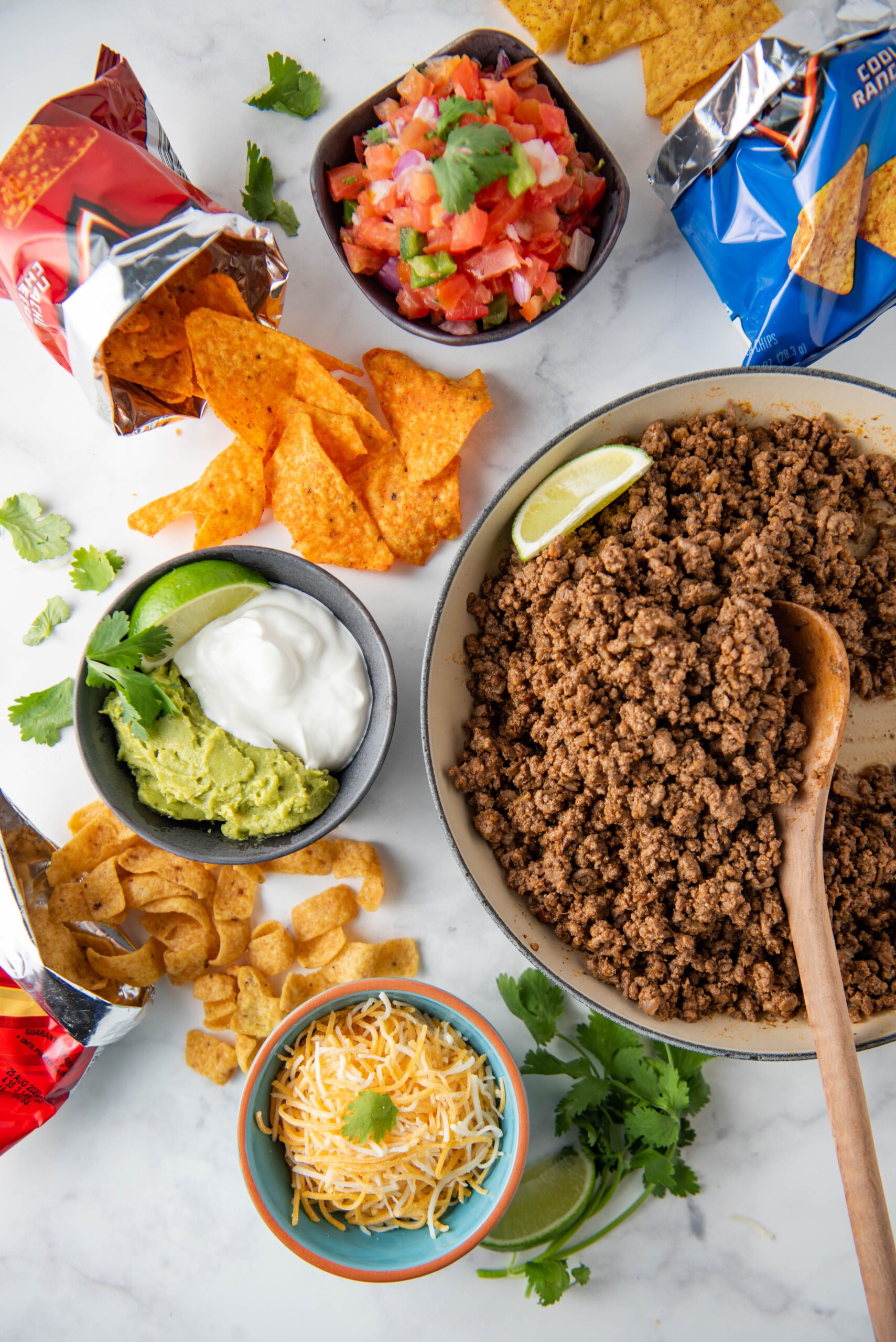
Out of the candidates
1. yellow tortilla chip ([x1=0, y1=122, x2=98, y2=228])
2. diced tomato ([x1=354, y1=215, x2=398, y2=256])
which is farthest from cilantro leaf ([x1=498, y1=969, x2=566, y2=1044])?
yellow tortilla chip ([x1=0, y1=122, x2=98, y2=228])

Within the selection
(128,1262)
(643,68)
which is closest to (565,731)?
(643,68)

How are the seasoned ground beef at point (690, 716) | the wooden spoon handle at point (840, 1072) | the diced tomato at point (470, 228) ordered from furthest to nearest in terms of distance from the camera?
the diced tomato at point (470, 228) < the seasoned ground beef at point (690, 716) < the wooden spoon handle at point (840, 1072)

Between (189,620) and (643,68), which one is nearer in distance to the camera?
(189,620)

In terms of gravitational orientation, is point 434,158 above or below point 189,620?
above

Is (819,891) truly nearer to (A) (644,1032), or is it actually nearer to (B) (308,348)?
(A) (644,1032)

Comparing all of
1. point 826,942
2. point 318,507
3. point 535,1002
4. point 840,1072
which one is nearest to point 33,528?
point 318,507

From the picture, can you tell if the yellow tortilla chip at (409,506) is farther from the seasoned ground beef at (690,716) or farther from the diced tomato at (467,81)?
the diced tomato at (467,81)

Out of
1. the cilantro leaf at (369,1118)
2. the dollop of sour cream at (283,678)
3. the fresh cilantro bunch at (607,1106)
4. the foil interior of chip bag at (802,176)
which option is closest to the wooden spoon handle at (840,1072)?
the fresh cilantro bunch at (607,1106)
